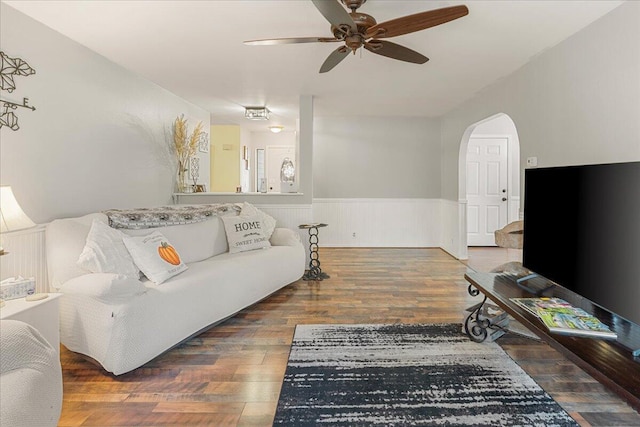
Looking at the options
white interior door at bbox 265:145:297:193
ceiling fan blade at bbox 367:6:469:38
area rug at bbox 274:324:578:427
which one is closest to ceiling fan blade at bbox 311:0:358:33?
ceiling fan blade at bbox 367:6:469:38

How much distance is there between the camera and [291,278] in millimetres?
3785

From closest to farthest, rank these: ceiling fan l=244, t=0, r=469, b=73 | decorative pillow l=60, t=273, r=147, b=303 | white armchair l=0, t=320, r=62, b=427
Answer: white armchair l=0, t=320, r=62, b=427, ceiling fan l=244, t=0, r=469, b=73, decorative pillow l=60, t=273, r=147, b=303

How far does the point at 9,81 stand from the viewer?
236 centimetres

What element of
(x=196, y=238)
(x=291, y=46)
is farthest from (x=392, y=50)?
(x=196, y=238)

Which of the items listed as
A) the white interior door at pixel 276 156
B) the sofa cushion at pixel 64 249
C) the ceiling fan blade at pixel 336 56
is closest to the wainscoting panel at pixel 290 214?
the ceiling fan blade at pixel 336 56

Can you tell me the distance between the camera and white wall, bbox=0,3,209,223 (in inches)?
96.3

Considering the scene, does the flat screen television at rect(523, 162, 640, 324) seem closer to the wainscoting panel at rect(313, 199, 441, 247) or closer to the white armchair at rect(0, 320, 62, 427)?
the white armchair at rect(0, 320, 62, 427)

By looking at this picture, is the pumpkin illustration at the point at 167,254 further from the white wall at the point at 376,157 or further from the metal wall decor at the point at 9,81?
the white wall at the point at 376,157

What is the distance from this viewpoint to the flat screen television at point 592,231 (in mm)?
1628

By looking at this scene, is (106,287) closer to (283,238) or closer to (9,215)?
(9,215)

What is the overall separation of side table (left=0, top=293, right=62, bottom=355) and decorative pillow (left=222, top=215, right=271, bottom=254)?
5.60 ft

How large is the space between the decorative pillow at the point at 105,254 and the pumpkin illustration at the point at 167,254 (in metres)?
0.21

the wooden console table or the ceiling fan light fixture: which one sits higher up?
the ceiling fan light fixture

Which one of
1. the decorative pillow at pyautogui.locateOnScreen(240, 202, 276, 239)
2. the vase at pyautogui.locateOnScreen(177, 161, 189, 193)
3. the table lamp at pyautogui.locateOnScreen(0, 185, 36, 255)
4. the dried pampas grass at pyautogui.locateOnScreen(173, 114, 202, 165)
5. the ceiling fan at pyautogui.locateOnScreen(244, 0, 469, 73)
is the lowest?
the decorative pillow at pyautogui.locateOnScreen(240, 202, 276, 239)
